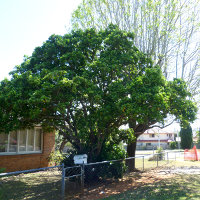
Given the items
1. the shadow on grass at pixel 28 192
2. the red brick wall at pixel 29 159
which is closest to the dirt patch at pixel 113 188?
the shadow on grass at pixel 28 192

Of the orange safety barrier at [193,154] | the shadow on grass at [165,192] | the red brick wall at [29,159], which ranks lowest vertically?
the orange safety barrier at [193,154]

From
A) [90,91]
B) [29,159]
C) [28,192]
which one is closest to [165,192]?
[90,91]

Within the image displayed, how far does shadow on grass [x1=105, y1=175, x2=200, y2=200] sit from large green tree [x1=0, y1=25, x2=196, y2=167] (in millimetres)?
2257

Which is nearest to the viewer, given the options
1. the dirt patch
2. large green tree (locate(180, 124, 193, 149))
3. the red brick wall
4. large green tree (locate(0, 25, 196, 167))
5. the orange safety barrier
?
the dirt patch

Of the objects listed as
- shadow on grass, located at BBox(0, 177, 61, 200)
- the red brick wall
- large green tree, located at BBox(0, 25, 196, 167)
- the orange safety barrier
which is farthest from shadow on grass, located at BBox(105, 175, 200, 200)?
the orange safety barrier

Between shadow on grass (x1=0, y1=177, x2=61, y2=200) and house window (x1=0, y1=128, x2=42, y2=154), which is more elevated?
house window (x1=0, y1=128, x2=42, y2=154)

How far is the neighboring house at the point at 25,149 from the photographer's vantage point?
12.6 metres

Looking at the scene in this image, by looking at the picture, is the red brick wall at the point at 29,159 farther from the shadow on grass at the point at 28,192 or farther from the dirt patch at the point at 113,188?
the dirt patch at the point at 113,188

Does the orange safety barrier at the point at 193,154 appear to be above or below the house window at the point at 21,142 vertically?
below

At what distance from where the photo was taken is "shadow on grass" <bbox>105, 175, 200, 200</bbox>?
7.40 meters

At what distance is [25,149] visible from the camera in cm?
1384

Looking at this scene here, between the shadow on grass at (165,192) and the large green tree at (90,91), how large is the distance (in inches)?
88.9

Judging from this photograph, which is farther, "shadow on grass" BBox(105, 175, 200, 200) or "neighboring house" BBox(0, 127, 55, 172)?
"neighboring house" BBox(0, 127, 55, 172)

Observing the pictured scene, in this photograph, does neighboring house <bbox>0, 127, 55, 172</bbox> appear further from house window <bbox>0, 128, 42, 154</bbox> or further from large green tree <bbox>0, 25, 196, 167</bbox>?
large green tree <bbox>0, 25, 196, 167</bbox>
